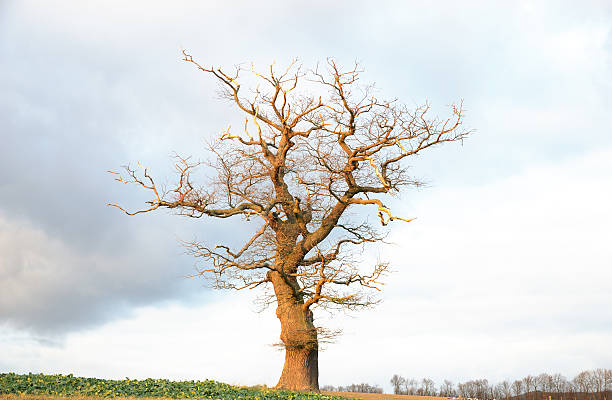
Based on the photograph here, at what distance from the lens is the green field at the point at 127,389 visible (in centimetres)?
1422

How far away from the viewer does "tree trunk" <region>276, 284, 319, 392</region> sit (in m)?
18.7

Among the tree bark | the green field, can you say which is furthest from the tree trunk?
the green field

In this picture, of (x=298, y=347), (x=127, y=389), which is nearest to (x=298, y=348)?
(x=298, y=347)

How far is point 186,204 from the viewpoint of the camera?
19.2 metres

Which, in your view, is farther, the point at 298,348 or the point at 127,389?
the point at 298,348

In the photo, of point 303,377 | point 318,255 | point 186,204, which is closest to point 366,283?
point 318,255

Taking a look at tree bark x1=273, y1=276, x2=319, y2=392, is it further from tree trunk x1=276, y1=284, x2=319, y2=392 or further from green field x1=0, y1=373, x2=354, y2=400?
green field x1=0, y1=373, x2=354, y2=400

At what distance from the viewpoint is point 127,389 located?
14891 mm

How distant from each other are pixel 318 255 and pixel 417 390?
13.3m

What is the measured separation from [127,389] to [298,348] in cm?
627

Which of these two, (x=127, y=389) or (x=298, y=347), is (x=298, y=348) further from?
(x=127, y=389)

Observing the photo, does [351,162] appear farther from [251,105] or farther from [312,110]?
[251,105]

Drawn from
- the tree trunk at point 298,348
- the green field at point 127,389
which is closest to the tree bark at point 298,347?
the tree trunk at point 298,348

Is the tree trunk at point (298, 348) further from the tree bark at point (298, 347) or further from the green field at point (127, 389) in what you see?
the green field at point (127, 389)
